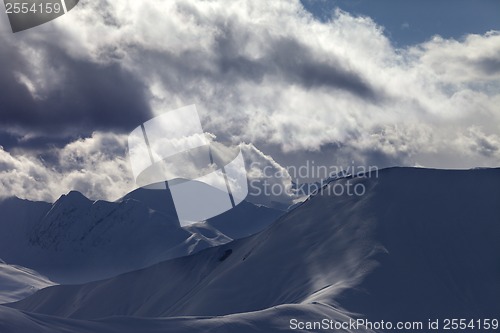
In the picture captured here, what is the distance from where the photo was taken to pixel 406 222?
477ft

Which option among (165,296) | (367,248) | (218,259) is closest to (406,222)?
(367,248)

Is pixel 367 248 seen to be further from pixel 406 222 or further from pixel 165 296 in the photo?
pixel 165 296

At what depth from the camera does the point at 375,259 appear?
5108 inches

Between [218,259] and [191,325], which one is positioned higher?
[218,259]

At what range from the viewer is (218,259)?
606 feet

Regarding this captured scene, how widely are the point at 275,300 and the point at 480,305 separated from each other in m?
37.8

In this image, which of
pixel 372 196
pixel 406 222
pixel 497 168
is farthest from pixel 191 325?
pixel 497 168

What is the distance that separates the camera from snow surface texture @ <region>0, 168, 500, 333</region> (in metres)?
113

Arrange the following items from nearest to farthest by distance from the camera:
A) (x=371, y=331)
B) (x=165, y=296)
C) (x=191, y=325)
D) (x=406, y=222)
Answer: (x=191, y=325) < (x=371, y=331) < (x=406, y=222) < (x=165, y=296)

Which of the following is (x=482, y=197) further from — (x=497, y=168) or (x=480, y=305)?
(x=480, y=305)

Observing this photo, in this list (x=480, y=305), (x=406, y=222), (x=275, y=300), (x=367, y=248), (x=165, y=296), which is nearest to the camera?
(x=480, y=305)

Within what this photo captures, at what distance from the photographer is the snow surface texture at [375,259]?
4454 inches


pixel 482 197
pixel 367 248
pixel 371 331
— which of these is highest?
pixel 482 197

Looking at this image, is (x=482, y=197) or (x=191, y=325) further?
(x=482, y=197)
